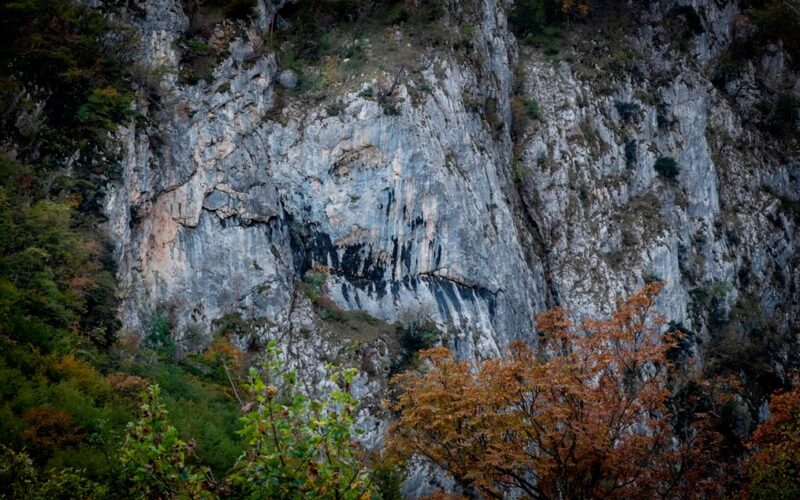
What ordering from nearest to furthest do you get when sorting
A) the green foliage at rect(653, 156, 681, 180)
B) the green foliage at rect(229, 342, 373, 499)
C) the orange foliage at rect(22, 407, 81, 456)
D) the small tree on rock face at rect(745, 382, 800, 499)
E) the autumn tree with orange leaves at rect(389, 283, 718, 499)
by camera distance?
1. the green foliage at rect(229, 342, 373, 499)
2. the orange foliage at rect(22, 407, 81, 456)
3. the small tree on rock face at rect(745, 382, 800, 499)
4. the autumn tree with orange leaves at rect(389, 283, 718, 499)
5. the green foliage at rect(653, 156, 681, 180)

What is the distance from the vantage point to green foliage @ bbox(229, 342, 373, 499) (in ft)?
16.3

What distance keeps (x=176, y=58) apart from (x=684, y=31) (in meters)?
33.3

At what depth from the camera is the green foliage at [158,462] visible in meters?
4.96

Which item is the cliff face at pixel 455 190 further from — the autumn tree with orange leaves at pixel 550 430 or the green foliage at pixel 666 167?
the autumn tree with orange leaves at pixel 550 430

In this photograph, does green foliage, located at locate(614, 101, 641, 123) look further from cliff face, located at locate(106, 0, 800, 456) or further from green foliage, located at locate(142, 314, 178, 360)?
green foliage, located at locate(142, 314, 178, 360)

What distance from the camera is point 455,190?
2644 cm

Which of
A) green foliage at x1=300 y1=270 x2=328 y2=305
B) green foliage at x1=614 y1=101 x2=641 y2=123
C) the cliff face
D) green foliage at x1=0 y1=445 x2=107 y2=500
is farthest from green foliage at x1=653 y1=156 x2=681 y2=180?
green foliage at x1=0 y1=445 x2=107 y2=500

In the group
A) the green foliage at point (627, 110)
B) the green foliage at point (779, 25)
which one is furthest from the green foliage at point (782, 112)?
the green foliage at point (627, 110)

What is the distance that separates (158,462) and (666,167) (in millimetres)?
36864

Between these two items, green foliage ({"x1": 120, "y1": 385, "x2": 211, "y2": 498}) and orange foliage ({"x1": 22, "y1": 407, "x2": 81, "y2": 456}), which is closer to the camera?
green foliage ({"x1": 120, "y1": 385, "x2": 211, "y2": 498})

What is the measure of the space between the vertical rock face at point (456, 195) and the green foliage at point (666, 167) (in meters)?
0.23

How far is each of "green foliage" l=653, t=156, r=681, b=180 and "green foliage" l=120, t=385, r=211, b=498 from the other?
36.4 metres

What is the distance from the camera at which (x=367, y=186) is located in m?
25.5

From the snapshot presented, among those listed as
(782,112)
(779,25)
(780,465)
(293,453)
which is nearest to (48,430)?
(293,453)
